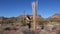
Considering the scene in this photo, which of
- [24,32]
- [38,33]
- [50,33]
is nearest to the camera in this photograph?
[24,32]

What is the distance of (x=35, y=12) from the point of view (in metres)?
11.9

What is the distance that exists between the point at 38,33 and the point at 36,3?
2.16 metres

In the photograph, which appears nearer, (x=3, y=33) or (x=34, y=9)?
A: (x=34, y=9)

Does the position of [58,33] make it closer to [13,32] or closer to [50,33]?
[50,33]

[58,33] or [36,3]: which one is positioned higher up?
[36,3]

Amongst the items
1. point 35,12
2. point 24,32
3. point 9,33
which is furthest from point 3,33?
point 35,12

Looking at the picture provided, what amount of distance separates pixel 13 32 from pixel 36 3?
114 inches

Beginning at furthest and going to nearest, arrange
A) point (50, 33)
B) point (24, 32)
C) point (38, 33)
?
1. point (50, 33)
2. point (38, 33)
3. point (24, 32)

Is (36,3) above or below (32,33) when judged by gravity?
above

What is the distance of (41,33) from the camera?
1243cm

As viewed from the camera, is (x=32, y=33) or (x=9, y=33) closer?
(x=32, y=33)

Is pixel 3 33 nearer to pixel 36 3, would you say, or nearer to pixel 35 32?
pixel 35 32

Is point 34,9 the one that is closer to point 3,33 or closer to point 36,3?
point 36,3

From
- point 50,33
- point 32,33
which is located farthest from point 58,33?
point 32,33
